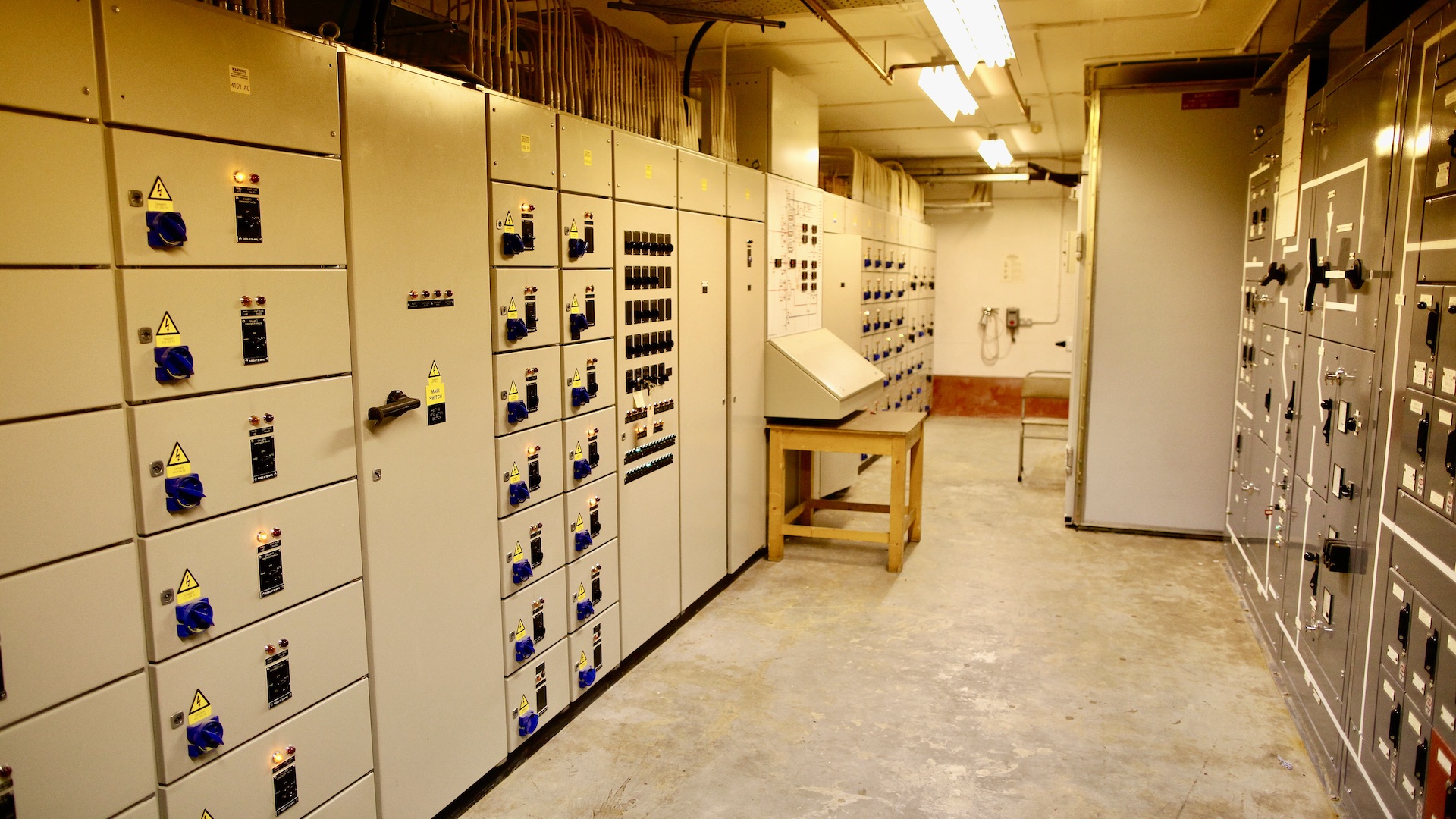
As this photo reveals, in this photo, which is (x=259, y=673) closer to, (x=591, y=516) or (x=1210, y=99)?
(x=591, y=516)

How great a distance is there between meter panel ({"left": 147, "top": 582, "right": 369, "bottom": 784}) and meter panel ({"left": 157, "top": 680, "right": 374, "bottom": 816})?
0.09 ft

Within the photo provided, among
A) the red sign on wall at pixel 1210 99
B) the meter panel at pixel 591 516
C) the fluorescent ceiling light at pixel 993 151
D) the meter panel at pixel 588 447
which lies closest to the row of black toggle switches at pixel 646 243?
the meter panel at pixel 588 447

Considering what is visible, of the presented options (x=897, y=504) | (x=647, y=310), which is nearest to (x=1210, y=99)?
(x=897, y=504)

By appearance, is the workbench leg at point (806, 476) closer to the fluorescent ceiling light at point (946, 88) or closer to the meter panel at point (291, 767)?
the fluorescent ceiling light at point (946, 88)

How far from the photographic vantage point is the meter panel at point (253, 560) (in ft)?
5.71

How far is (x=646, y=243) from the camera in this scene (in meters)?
3.55

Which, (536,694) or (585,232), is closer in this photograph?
(536,694)

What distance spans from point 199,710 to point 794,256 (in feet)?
13.2

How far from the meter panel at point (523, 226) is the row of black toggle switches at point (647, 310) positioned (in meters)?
0.52

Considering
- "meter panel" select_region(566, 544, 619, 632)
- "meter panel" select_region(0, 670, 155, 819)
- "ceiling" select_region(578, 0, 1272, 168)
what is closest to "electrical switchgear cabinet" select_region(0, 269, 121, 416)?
"meter panel" select_region(0, 670, 155, 819)

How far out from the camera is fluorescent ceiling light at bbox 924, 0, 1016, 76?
322 centimetres

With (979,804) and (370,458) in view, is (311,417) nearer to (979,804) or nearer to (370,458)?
(370,458)

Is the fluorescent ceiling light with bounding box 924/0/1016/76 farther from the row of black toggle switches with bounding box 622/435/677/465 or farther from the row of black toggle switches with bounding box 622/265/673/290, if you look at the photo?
the row of black toggle switches with bounding box 622/435/677/465

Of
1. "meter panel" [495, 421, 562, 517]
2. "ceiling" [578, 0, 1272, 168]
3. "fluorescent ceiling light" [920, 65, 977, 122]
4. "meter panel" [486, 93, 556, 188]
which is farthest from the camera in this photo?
"fluorescent ceiling light" [920, 65, 977, 122]
